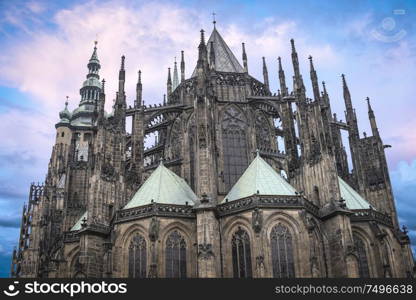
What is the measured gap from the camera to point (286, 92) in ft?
127

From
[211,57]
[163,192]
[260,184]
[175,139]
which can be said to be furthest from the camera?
[211,57]

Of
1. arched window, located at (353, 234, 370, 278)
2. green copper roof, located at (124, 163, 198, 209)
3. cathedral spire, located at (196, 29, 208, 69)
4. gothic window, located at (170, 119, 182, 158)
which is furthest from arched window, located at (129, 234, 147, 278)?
arched window, located at (353, 234, 370, 278)

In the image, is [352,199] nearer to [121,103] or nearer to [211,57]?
[211,57]

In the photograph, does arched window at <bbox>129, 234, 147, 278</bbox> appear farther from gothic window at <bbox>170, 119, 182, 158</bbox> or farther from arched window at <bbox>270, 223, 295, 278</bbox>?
gothic window at <bbox>170, 119, 182, 158</bbox>

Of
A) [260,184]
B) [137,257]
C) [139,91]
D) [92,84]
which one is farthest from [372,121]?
[92,84]

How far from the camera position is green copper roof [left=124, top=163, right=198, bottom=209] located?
2977 cm

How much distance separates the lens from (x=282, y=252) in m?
26.9

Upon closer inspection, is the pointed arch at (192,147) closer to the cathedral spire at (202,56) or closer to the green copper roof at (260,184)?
the green copper roof at (260,184)

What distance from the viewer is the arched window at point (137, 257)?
1078 inches

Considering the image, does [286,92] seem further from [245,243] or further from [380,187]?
[245,243]

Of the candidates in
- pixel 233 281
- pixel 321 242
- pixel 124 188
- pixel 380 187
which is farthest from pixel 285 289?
pixel 380 187

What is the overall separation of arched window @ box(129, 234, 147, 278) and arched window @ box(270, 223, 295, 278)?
7613 mm

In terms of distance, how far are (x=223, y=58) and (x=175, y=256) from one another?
860 inches

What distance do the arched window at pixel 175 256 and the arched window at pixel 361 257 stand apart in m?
11.5
